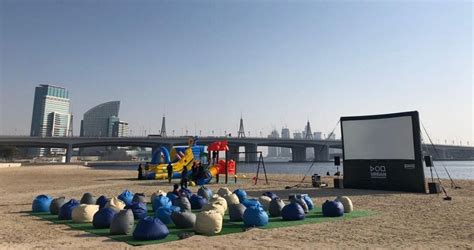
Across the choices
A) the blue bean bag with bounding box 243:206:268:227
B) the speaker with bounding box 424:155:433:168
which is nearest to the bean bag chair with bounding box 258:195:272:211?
the blue bean bag with bounding box 243:206:268:227

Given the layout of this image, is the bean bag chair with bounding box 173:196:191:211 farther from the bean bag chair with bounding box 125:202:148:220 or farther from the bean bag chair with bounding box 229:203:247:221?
the bean bag chair with bounding box 229:203:247:221

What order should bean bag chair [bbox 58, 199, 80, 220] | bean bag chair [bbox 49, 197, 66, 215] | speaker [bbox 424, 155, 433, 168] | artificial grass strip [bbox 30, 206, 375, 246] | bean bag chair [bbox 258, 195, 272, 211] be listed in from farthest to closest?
speaker [bbox 424, 155, 433, 168] < bean bag chair [bbox 258, 195, 272, 211] < bean bag chair [bbox 49, 197, 66, 215] < bean bag chair [bbox 58, 199, 80, 220] < artificial grass strip [bbox 30, 206, 375, 246]

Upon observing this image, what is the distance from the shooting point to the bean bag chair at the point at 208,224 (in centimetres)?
1120

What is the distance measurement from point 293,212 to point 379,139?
14721mm

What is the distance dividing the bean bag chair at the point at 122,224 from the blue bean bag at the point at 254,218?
381 centimetres

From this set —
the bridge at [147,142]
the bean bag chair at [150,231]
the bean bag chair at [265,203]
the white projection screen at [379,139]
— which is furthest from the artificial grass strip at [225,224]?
the bridge at [147,142]

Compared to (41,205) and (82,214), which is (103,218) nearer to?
(82,214)

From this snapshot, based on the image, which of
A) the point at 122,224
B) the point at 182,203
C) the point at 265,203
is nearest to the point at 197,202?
the point at 182,203

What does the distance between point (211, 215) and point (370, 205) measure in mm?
9799

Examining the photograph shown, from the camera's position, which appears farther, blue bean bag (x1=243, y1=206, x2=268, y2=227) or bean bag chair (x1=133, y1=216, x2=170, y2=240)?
blue bean bag (x1=243, y1=206, x2=268, y2=227)

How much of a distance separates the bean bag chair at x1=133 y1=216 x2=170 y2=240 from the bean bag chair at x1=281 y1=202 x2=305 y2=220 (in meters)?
4.93

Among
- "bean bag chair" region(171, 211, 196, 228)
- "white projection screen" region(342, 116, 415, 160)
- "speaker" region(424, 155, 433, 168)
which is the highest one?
"white projection screen" region(342, 116, 415, 160)

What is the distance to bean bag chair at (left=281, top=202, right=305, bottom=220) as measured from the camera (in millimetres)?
13378

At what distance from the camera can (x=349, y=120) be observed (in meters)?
27.3
